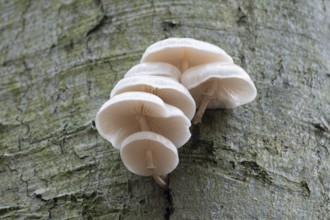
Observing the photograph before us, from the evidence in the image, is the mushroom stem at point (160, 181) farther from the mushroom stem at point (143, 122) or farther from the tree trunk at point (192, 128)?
the mushroom stem at point (143, 122)

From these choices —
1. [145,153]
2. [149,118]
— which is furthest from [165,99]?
[145,153]

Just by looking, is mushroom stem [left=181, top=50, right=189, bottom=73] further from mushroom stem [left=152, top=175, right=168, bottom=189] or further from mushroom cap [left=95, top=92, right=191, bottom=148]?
mushroom stem [left=152, top=175, right=168, bottom=189]

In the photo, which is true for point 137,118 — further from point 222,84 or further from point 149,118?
point 222,84

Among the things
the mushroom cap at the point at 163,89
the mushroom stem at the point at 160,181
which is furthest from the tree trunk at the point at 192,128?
the mushroom cap at the point at 163,89

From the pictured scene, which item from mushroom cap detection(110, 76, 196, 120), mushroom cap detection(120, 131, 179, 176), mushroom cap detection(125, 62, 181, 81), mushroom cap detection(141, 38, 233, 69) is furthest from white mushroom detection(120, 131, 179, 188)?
mushroom cap detection(141, 38, 233, 69)

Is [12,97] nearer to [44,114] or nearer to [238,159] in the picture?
[44,114]
